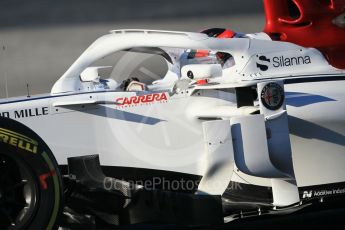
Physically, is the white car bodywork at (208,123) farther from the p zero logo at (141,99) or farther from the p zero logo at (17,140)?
the p zero logo at (17,140)

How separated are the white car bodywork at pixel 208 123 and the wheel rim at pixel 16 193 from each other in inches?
37.9

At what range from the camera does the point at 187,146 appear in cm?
475

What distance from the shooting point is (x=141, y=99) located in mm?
4723

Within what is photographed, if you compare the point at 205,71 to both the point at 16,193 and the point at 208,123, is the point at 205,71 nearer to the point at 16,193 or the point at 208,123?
the point at 208,123

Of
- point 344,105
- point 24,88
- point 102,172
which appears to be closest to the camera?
point 102,172

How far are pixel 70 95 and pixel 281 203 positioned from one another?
55.5 inches

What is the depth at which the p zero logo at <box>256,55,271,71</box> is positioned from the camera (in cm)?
509

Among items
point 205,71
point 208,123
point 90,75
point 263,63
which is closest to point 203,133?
point 208,123

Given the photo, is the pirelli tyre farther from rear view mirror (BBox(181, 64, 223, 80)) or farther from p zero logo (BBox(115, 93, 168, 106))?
rear view mirror (BBox(181, 64, 223, 80))

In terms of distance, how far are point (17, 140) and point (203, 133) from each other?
1322 mm

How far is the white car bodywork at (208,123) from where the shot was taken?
4.47m

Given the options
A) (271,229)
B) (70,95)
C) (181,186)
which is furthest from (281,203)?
(70,95)

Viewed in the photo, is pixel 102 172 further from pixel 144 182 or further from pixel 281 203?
pixel 281 203

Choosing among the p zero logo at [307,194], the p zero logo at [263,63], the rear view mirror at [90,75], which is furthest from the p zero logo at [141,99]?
the rear view mirror at [90,75]
